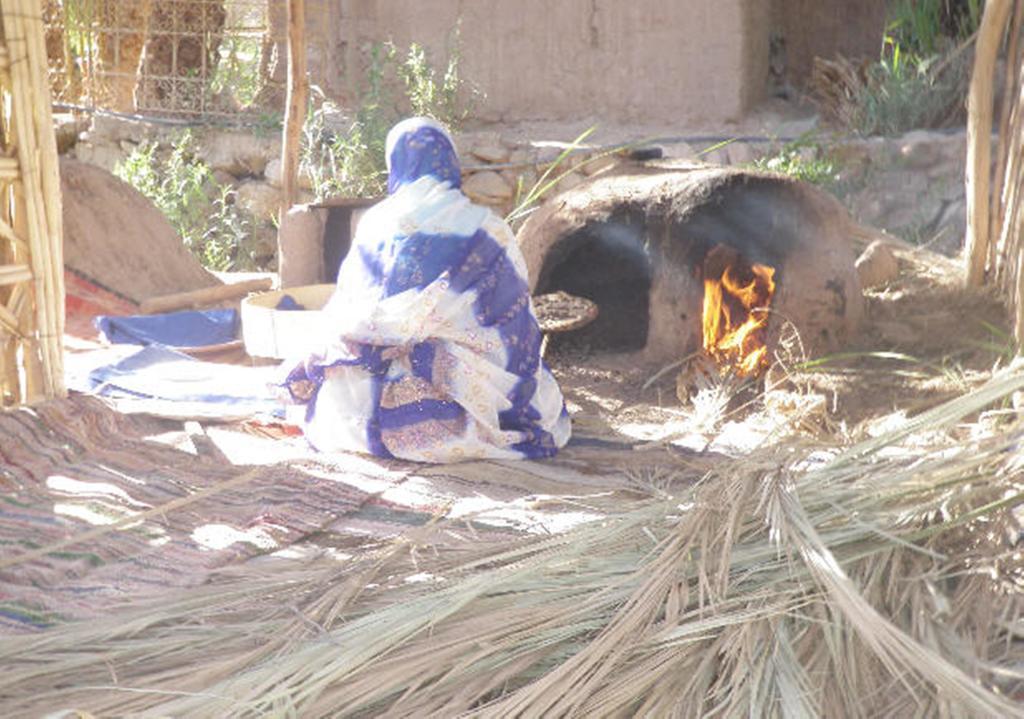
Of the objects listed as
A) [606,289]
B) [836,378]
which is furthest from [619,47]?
[836,378]

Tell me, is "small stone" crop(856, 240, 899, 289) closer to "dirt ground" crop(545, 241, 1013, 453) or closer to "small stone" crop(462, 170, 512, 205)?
"dirt ground" crop(545, 241, 1013, 453)

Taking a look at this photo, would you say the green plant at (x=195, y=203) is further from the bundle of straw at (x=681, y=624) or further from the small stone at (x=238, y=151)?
the bundle of straw at (x=681, y=624)

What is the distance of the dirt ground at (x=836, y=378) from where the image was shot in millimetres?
4738

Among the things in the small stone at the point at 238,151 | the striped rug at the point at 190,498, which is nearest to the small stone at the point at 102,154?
the small stone at the point at 238,151

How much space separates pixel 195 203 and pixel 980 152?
17.2ft

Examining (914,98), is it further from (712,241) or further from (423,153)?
(423,153)

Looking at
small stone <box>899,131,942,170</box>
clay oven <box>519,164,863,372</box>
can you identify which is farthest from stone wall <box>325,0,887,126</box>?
clay oven <box>519,164,863,372</box>

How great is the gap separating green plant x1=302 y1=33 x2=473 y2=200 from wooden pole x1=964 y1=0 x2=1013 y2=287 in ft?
12.6

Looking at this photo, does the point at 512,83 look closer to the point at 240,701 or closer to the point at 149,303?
the point at 149,303

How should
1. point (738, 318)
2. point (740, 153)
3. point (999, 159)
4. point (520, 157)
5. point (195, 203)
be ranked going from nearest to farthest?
point (738, 318) < point (999, 159) < point (740, 153) < point (520, 157) < point (195, 203)

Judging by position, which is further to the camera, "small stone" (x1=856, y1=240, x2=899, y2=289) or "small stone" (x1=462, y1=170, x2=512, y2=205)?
"small stone" (x1=462, y1=170, x2=512, y2=205)

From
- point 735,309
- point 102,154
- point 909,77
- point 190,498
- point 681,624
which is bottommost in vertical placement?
point 190,498

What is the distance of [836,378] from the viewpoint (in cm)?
516

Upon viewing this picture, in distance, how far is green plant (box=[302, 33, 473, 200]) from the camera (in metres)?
8.36
